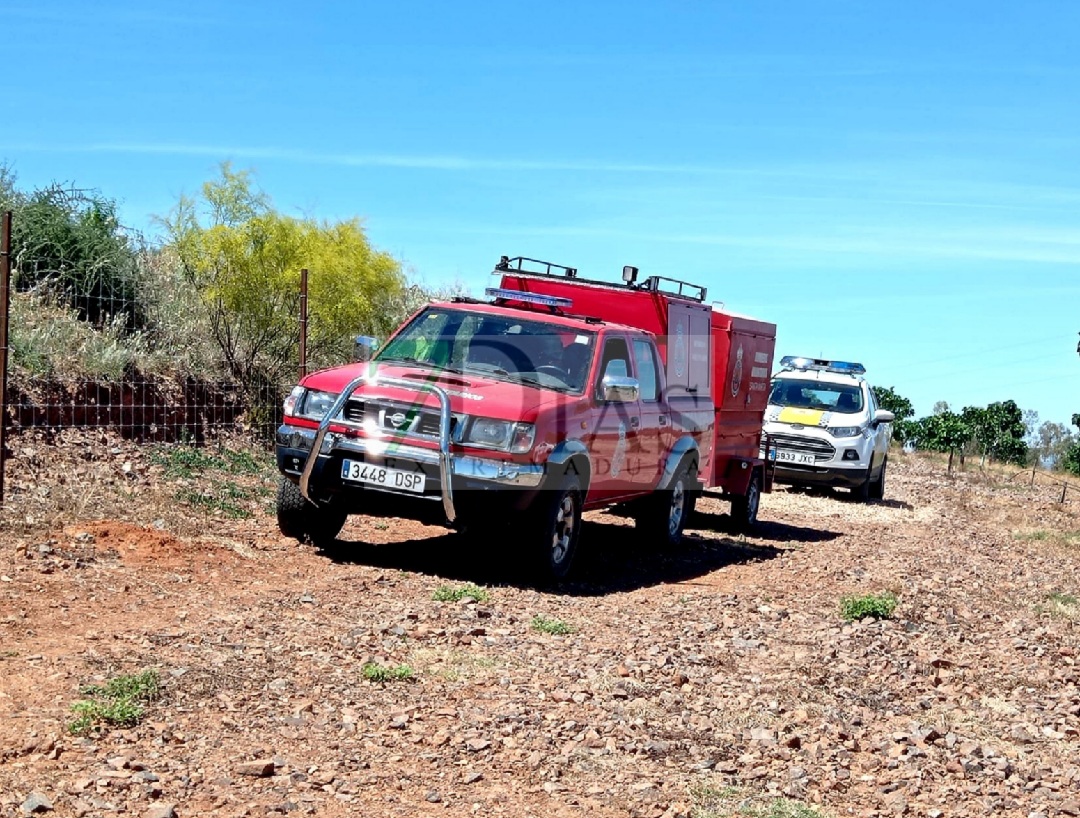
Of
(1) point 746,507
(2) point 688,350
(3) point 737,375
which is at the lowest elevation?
(1) point 746,507

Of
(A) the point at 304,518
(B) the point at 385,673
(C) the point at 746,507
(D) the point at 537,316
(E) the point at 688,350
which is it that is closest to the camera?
(B) the point at 385,673

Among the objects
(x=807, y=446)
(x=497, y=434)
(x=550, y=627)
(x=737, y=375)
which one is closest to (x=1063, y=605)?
(x=737, y=375)

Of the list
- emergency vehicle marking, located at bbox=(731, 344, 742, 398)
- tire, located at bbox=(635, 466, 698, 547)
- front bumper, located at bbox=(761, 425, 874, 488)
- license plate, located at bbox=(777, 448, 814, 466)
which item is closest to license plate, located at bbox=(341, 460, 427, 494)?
tire, located at bbox=(635, 466, 698, 547)

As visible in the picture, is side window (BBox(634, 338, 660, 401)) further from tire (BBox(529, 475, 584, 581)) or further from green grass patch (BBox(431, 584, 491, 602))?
green grass patch (BBox(431, 584, 491, 602))

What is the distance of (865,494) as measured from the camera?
2194 cm

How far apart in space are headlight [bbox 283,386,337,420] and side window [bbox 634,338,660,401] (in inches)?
115

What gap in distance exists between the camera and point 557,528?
411 inches

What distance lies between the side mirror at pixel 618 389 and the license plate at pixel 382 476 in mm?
1863

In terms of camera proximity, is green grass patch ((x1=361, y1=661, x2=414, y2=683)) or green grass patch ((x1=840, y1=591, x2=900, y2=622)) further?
green grass patch ((x1=840, y1=591, x2=900, y2=622))

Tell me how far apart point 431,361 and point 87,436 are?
4.67 metres

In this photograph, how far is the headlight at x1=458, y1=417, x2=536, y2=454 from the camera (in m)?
9.74

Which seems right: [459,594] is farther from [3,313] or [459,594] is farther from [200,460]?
[200,460]

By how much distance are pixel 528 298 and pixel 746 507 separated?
556cm

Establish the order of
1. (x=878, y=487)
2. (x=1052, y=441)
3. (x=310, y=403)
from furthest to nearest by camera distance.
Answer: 1. (x=1052, y=441)
2. (x=878, y=487)
3. (x=310, y=403)
